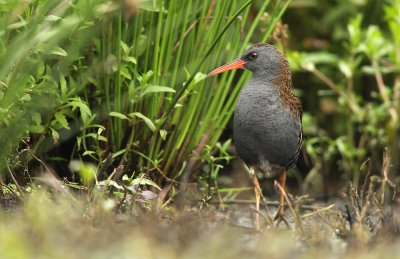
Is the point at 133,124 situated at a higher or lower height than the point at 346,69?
higher

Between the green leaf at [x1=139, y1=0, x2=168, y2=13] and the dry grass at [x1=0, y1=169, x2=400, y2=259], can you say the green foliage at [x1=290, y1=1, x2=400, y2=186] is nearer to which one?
the green leaf at [x1=139, y1=0, x2=168, y2=13]

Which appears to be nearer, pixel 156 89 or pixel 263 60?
pixel 156 89

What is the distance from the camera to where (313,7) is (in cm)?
588

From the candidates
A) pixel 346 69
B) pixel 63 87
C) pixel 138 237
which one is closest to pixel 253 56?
pixel 63 87

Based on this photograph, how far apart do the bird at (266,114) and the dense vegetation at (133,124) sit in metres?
0.12

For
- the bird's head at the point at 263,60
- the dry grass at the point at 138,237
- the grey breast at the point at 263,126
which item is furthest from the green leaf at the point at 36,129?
the bird's head at the point at 263,60

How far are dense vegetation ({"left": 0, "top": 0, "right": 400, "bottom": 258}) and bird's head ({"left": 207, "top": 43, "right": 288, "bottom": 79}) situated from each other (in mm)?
75

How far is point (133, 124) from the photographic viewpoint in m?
3.82

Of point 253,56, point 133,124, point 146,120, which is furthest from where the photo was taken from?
point 253,56

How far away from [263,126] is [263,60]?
0.39 meters

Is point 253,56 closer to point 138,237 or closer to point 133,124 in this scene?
point 133,124

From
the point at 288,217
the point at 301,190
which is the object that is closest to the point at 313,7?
the point at 301,190

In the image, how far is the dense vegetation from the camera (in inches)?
114

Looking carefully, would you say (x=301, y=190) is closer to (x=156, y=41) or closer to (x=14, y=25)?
(x=156, y=41)
